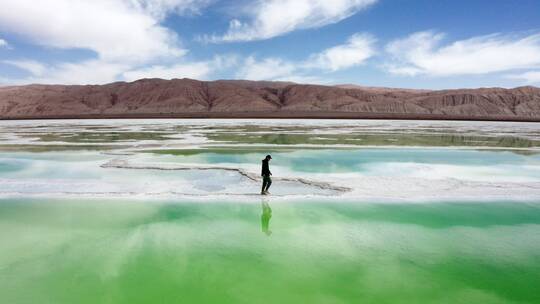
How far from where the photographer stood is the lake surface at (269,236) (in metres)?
4.82

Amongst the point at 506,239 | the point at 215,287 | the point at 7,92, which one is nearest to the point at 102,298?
the point at 215,287

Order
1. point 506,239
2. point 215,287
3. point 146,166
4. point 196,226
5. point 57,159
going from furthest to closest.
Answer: point 57,159 → point 146,166 → point 196,226 → point 506,239 → point 215,287

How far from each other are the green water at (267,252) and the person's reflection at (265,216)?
19mm

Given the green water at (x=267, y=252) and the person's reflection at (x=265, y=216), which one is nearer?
the green water at (x=267, y=252)

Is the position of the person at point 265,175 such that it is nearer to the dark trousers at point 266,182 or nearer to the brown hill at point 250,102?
the dark trousers at point 266,182

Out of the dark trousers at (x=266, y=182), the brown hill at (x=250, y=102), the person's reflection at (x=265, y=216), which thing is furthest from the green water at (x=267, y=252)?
the brown hill at (x=250, y=102)

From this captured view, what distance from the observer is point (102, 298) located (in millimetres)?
4590

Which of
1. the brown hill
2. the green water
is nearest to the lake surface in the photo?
the green water

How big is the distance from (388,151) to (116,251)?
14.9m

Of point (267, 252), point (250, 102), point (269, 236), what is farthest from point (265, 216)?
point (250, 102)

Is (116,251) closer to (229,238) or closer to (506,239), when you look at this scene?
(229,238)

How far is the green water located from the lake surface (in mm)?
25

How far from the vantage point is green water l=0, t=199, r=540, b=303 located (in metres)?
4.73

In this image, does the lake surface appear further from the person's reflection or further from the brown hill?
the brown hill
